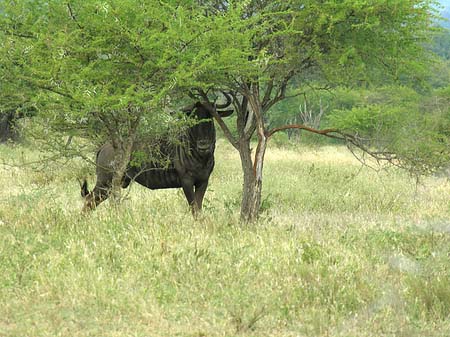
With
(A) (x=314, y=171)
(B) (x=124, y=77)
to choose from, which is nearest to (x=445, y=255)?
(B) (x=124, y=77)

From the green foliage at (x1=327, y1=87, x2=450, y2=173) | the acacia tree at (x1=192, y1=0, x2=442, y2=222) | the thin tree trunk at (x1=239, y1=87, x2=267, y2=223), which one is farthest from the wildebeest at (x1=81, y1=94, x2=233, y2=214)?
the green foliage at (x1=327, y1=87, x2=450, y2=173)

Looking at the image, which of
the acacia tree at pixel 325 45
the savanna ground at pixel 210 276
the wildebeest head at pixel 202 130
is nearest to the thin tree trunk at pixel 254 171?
the acacia tree at pixel 325 45

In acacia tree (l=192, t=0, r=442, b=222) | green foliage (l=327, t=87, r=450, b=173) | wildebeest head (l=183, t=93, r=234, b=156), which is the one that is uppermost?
acacia tree (l=192, t=0, r=442, b=222)

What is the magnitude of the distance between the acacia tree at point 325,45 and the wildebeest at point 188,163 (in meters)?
0.32

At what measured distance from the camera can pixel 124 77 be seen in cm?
835

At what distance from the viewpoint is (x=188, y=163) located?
376 inches

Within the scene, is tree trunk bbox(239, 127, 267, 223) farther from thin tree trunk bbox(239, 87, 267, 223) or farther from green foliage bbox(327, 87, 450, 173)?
green foliage bbox(327, 87, 450, 173)

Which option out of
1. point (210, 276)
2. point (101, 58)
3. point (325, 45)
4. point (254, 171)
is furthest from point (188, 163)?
point (210, 276)

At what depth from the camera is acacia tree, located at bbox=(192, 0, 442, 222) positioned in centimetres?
905

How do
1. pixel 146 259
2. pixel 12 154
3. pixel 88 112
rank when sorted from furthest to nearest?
pixel 12 154 → pixel 88 112 → pixel 146 259

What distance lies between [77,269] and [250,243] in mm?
A: 2123

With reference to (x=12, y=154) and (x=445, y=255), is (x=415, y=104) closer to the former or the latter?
(x=12, y=154)

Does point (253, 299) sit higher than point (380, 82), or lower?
lower

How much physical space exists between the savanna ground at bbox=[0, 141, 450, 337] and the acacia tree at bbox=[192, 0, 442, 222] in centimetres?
141
